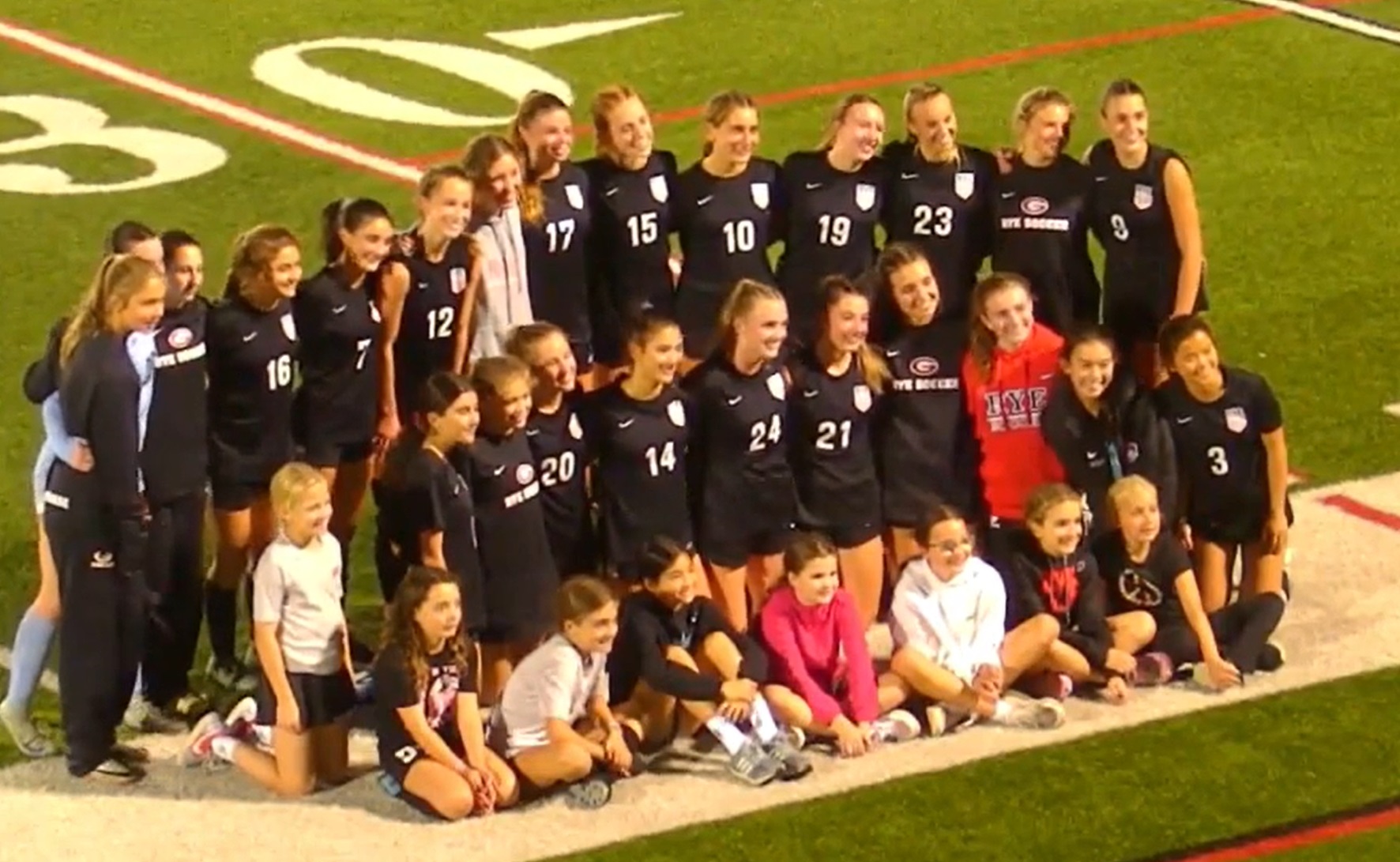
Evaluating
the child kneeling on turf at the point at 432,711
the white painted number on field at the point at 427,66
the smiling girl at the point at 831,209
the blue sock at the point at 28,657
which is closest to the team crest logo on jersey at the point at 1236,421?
the smiling girl at the point at 831,209

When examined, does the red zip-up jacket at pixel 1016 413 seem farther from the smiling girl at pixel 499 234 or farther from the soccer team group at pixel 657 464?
the smiling girl at pixel 499 234

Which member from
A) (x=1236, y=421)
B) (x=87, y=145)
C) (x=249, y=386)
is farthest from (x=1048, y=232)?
(x=87, y=145)

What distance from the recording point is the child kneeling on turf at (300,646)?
9406 millimetres

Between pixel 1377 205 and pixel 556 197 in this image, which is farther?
pixel 1377 205

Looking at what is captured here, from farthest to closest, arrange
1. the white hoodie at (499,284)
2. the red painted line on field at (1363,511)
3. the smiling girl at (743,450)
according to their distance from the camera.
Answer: the red painted line on field at (1363,511)
the white hoodie at (499,284)
the smiling girl at (743,450)

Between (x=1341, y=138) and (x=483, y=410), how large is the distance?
7.62 meters

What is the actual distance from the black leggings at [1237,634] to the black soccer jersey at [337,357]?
2.74m

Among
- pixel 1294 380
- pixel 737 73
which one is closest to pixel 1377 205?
pixel 1294 380

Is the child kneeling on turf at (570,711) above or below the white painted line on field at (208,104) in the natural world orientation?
below

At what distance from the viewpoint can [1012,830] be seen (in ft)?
30.6

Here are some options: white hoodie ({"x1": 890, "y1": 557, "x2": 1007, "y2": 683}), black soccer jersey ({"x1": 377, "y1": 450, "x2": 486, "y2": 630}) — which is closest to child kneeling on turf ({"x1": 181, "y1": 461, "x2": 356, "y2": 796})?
black soccer jersey ({"x1": 377, "y1": 450, "x2": 486, "y2": 630})

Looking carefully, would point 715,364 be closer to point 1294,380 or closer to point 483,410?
point 483,410

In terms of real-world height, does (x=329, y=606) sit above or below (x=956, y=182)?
below

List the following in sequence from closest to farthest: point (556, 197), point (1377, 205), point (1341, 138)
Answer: point (556, 197) → point (1377, 205) → point (1341, 138)
